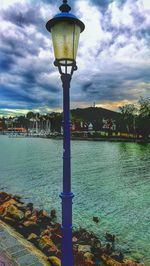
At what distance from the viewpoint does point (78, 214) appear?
17.4 metres

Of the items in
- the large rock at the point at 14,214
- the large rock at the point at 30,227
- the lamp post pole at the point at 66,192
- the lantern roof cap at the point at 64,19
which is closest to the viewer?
the lantern roof cap at the point at 64,19

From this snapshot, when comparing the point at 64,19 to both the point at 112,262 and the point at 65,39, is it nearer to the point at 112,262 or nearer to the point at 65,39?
the point at 65,39

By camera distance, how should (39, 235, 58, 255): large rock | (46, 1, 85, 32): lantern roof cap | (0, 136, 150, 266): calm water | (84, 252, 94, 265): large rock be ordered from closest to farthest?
(46, 1, 85, 32): lantern roof cap < (39, 235, 58, 255): large rock < (84, 252, 94, 265): large rock < (0, 136, 150, 266): calm water

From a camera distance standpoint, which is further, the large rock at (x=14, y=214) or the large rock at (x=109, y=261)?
the large rock at (x=14, y=214)

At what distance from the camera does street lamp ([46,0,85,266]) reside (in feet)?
15.5

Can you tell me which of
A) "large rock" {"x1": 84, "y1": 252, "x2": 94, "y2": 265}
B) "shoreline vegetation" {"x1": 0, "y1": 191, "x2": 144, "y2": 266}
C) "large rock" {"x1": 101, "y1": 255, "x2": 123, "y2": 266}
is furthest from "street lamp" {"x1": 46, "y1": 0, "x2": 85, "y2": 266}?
"large rock" {"x1": 101, "y1": 255, "x2": 123, "y2": 266}

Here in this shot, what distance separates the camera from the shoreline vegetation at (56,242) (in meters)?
9.61

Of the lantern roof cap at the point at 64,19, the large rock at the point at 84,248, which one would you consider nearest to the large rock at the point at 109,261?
the large rock at the point at 84,248

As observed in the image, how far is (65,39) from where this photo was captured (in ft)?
15.5

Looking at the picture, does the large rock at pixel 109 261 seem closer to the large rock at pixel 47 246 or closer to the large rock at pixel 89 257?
the large rock at pixel 89 257

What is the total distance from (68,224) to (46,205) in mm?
15004

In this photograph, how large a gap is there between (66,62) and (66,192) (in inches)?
81.8

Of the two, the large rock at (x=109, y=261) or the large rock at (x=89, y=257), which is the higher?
the large rock at (x=89, y=257)

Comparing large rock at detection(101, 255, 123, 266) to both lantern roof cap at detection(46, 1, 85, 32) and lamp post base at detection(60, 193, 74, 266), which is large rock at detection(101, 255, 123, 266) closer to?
lamp post base at detection(60, 193, 74, 266)
